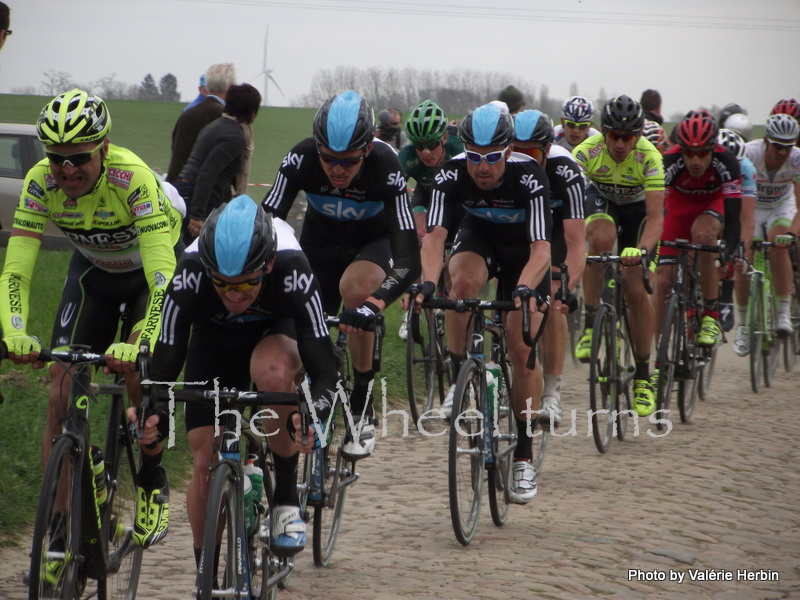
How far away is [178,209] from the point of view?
5680 mm

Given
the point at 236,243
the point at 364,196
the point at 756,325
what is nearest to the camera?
the point at 236,243

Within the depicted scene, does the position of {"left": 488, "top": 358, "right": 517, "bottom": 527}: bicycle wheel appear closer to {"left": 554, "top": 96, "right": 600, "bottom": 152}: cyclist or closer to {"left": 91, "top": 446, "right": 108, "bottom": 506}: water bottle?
{"left": 91, "top": 446, "right": 108, "bottom": 506}: water bottle

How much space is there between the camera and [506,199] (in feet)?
21.1

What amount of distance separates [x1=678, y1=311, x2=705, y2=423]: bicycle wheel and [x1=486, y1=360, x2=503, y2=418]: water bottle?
3492 mm

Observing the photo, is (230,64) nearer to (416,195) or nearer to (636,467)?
(416,195)

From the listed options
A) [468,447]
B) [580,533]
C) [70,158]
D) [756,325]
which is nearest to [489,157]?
[468,447]

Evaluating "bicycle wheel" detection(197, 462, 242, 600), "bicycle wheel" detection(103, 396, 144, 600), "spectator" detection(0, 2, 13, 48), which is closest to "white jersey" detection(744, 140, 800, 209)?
"spectator" detection(0, 2, 13, 48)

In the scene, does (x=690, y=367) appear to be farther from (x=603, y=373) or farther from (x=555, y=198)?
(x=555, y=198)

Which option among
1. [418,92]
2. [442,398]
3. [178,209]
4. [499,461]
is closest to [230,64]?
[442,398]

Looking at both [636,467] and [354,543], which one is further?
[636,467]

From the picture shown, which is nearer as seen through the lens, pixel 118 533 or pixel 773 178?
pixel 118 533

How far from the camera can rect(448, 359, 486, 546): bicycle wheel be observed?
223 inches

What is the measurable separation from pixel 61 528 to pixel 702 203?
704cm

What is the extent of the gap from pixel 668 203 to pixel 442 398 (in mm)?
2881
